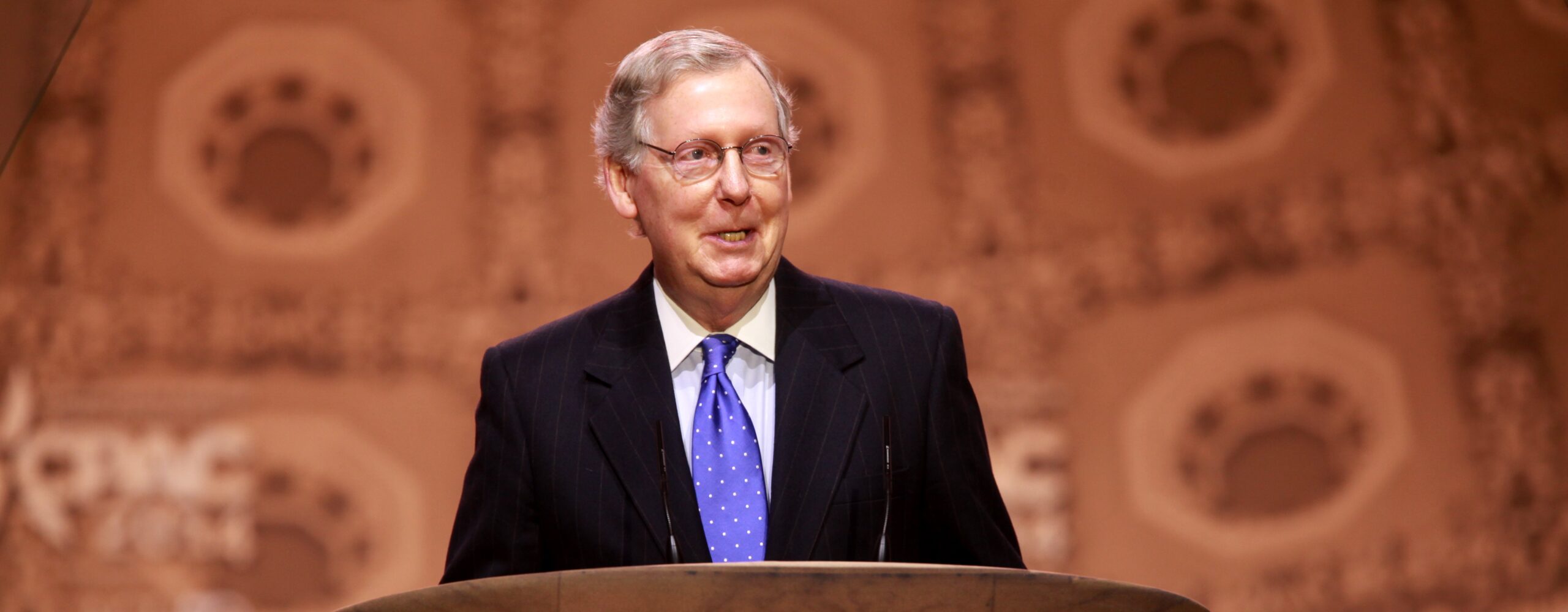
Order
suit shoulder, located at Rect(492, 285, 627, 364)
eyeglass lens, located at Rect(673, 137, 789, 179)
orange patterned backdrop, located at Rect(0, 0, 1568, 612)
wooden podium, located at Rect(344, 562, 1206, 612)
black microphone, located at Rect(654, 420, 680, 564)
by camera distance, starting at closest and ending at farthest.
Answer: wooden podium, located at Rect(344, 562, 1206, 612) < black microphone, located at Rect(654, 420, 680, 564) < eyeglass lens, located at Rect(673, 137, 789, 179) < suit shoulder, located at Rect(492, 285, 627, 364) < orange patterned backdrop, located at Rect(0, 0, 1568, 612)

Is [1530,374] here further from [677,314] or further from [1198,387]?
[677,314]

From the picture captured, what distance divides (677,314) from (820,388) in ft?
0.73

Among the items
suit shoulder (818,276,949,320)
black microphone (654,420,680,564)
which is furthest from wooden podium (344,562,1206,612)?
suit shoulder (818,276,949,320)

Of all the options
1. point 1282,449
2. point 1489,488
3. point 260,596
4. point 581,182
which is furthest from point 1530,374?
point 260,596

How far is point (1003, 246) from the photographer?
347 cm

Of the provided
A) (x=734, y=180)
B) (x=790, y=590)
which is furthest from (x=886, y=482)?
(x=790, y=590)

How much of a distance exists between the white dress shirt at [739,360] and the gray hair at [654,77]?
0.20 m

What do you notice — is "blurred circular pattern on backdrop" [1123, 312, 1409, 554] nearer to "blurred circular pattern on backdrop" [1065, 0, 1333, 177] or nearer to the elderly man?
"blurred circular pattern on backdrop" [1065, 0, 1333, 177]

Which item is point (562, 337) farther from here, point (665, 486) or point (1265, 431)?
point (1265, 431)

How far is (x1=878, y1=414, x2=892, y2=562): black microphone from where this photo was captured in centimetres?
156

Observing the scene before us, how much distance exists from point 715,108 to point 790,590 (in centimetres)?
82

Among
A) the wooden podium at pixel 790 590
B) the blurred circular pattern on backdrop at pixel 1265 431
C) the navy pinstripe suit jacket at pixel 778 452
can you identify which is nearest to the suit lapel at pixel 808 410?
the navy pinstripe suit jacket at pixel 778 452

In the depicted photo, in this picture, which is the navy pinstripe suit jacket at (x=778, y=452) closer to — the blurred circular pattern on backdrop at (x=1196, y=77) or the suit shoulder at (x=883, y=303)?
the suit shoulder at (x=883, y=303)

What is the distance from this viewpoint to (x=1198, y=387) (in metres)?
3.46
